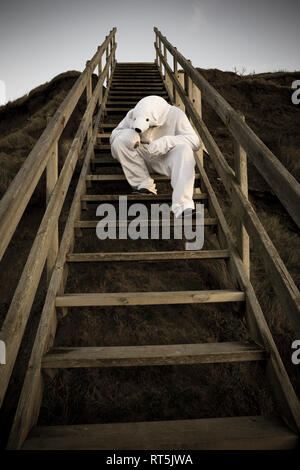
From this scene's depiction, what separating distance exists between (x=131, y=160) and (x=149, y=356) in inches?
74.2

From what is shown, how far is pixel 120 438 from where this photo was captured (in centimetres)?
117

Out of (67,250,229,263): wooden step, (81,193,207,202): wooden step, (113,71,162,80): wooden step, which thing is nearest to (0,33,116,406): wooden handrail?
(67,250,229,263): wooden step

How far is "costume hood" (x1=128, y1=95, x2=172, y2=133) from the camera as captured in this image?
8.77 ft

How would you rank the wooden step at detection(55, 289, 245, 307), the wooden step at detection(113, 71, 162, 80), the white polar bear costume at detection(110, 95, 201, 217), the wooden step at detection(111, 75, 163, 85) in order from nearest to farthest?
the wooden step at detection(55, 289, 245, 307), the white polar bear costume at detection(110, 95, 201, 217), the wooden step at detection(111, 75, 163, 85), the wooden step at detection(113, 71, 162, 80)

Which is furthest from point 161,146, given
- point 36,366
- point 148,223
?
point 36,366

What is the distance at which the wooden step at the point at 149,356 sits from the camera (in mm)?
1431

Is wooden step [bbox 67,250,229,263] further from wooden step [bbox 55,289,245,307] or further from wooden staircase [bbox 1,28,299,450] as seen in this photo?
wooden step [bbox 55,289,245,307]

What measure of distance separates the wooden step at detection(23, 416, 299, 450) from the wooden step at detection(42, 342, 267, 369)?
26 cm

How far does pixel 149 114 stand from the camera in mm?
2748

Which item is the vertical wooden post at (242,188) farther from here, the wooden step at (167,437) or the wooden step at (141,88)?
the wooden step at (141,88)

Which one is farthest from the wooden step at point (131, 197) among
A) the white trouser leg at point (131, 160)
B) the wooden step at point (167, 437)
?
the wooden step at point (167, 437)

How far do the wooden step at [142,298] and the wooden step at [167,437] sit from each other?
63cm

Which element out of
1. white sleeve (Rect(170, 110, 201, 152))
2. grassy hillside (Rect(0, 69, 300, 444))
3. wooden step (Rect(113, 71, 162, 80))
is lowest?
grassy hillside (Rect(0, 69, 300, 444))
